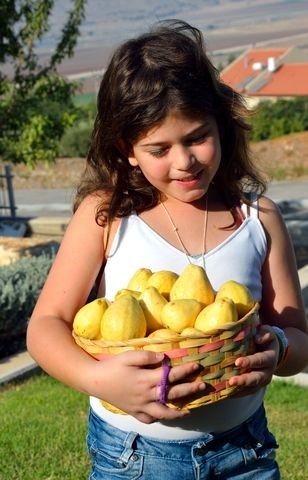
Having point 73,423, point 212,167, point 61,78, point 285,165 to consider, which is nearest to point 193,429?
point 212,167

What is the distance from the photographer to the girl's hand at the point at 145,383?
1.99 m

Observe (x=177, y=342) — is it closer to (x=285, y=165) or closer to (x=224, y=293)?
(x=224, y=293)

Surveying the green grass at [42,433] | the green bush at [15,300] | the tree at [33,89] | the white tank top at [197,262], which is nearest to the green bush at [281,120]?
the tree at [33,89]

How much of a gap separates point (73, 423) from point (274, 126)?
93.7 ft

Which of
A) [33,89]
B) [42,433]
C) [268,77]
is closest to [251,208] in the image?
[42,433]

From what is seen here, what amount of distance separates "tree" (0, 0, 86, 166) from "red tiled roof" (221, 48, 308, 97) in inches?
1153

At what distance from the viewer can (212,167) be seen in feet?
7.53

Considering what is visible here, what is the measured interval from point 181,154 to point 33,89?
29.0 ft

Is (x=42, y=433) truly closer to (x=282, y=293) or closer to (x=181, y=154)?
(x=282, y=293)

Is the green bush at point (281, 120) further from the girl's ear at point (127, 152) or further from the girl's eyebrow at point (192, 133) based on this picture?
the girl's eyebrow at point (192, 133)

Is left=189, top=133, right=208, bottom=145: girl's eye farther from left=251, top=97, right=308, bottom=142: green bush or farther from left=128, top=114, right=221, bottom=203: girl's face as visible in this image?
left=251, top=97, right=308, bottom=142: green bush

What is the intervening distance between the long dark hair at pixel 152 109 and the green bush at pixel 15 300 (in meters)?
4.13

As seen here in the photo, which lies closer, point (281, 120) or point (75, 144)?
point (75, 144)

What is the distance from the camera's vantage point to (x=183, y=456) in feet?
7.50
